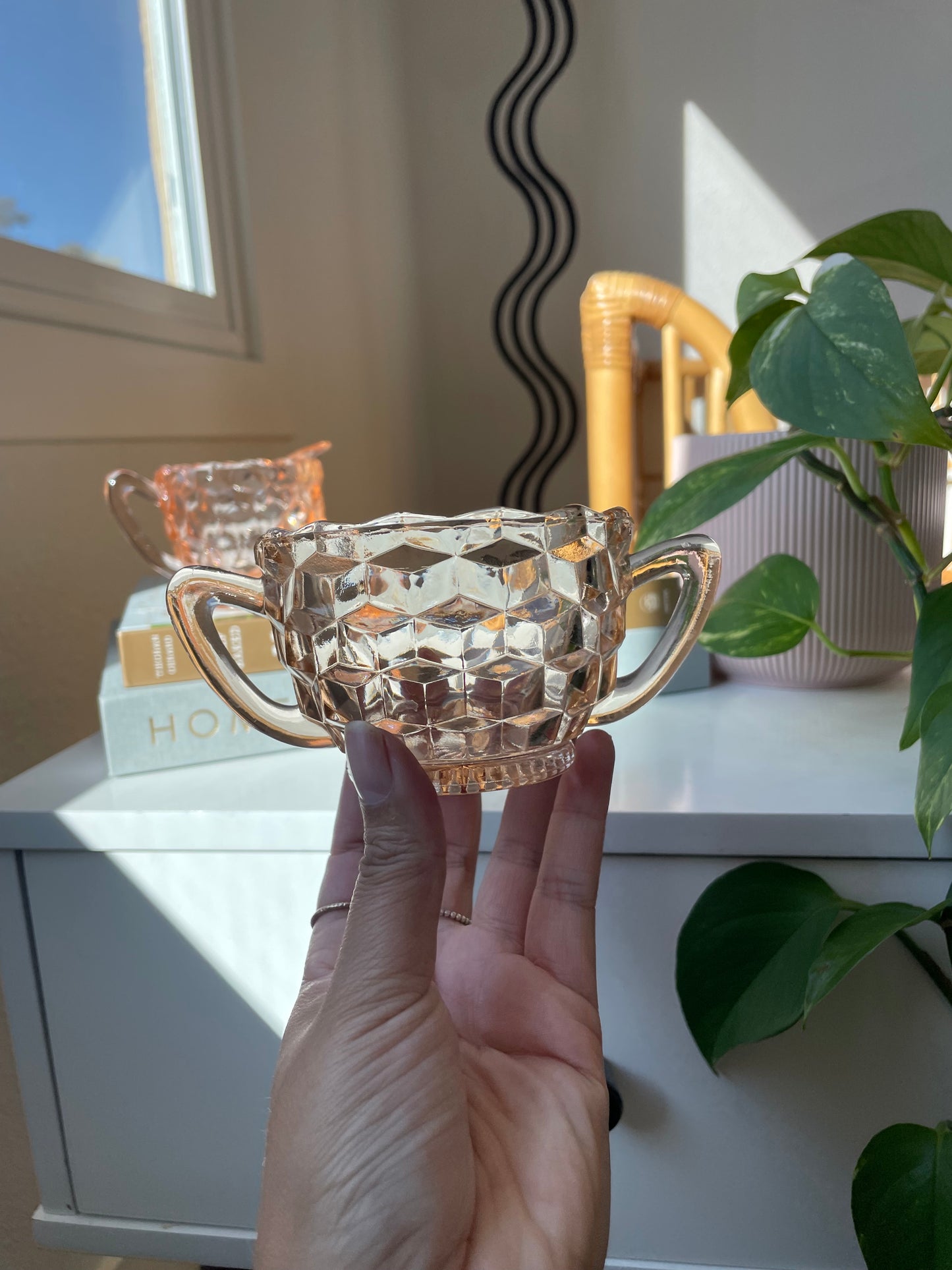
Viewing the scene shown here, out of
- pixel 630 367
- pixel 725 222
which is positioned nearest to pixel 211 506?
pixel 630 367

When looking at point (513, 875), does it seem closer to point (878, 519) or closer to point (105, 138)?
point (878, 519)

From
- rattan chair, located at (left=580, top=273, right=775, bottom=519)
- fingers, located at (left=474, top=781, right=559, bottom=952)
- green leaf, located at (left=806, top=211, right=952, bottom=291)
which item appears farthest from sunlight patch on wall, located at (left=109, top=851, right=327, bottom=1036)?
rattan chair, located at (left=580, top=273, right=775, bottom=519)

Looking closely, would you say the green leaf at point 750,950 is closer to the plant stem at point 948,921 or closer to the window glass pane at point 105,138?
the plant stem at point 948,921

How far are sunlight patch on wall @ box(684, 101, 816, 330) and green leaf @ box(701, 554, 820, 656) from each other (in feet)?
4.20

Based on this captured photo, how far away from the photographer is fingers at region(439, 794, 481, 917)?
0.53 m

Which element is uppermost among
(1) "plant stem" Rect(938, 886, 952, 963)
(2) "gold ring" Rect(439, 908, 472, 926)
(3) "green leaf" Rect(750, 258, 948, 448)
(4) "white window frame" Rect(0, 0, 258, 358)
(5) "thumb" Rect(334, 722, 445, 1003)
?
(4) "white window frame" Rect(0, 0, 258, 358)

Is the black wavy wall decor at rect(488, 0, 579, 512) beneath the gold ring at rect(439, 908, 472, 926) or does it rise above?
above

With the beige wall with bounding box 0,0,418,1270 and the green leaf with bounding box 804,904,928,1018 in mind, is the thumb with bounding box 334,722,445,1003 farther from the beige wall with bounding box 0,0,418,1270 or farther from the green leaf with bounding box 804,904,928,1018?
the beige wall with bounding box 0,0,418,1270

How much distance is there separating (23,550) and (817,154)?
160 centimetres

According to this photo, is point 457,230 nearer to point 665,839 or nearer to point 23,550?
point 23,550

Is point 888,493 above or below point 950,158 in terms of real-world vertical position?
below

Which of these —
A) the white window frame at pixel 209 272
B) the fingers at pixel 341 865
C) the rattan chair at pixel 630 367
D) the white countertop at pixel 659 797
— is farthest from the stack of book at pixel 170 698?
the rattan chair at pixel 630 367

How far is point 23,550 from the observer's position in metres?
0.75

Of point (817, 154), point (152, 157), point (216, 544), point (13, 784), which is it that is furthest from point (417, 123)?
point (13, 784)
